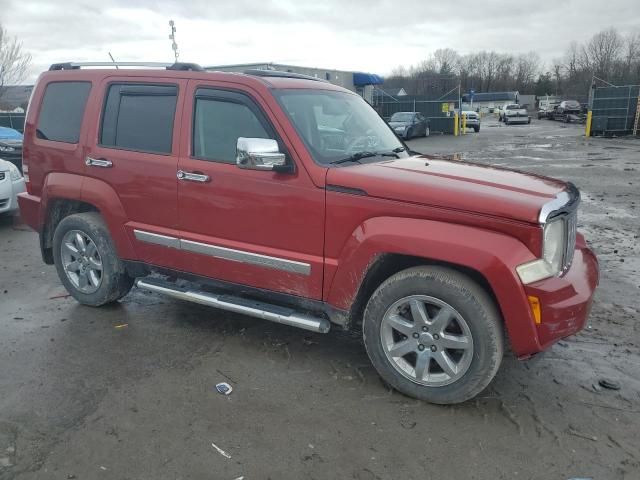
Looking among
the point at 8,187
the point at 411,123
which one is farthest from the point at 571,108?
the point at 8,187

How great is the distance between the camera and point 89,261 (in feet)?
16.2

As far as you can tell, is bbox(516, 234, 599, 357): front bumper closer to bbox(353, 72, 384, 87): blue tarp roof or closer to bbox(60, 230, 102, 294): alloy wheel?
bbox(60, 230, 102, 294): alloy wheel

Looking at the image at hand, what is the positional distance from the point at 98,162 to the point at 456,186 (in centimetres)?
300

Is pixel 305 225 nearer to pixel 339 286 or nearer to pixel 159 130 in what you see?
pixel 339 286

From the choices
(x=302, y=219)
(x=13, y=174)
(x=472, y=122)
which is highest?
(x=472, y=122)

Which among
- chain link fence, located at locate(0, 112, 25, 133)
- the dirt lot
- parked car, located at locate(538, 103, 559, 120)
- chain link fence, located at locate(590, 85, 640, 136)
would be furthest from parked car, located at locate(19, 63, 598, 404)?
parked car, located at locate(538, 103, 559, 120)

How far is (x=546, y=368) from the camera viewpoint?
3.82 metres

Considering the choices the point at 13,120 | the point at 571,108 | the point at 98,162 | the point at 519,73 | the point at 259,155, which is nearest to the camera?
the point at 259,155

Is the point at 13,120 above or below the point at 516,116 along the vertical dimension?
below

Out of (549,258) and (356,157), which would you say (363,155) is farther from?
(549,258)

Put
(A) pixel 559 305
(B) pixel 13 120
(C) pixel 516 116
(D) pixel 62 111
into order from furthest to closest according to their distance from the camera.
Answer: (C) pixel 516 116 → (B) pixel 13 120 → (D) pixel 62 111 → (A) pixel 559 305

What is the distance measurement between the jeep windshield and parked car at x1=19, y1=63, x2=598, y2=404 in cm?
2

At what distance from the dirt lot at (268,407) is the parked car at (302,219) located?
338 millimetres

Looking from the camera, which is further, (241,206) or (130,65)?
(130,65)
